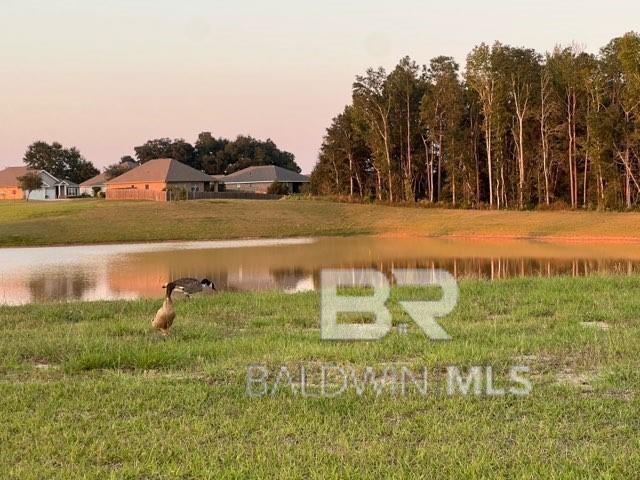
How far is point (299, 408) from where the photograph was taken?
5.70m

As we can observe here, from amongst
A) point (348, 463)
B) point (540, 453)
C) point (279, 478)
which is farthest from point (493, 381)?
point (279, 478)

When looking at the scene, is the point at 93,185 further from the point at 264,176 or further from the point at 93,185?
A: the point at 264,176

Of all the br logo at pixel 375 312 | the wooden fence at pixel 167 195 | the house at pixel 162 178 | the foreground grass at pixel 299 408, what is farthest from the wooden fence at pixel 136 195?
the foreground grass at pixel 299 408

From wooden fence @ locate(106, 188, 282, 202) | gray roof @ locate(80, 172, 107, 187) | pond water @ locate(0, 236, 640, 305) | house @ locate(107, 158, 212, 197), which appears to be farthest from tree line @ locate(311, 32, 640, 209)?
gray roof @ locate(80, 172, 107, 187)

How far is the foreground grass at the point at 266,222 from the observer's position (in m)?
39.8

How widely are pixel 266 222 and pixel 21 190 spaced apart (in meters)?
52.7

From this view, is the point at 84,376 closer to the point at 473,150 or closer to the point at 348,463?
the point at 348,463

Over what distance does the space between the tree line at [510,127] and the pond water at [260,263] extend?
653 inches

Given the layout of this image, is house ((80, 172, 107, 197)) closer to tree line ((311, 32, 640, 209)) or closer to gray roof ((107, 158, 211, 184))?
gray roof ((107, 158, 211, 184))

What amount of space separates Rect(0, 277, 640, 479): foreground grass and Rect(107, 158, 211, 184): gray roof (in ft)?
231

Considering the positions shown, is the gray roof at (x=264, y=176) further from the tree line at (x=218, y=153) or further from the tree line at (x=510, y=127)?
the tree line at (x=510, y=127)

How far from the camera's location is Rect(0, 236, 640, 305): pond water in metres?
19.4

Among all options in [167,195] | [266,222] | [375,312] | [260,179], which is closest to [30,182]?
[167,195]

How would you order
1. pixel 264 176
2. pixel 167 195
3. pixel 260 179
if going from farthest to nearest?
pixel 264 176 < pixel 260 179 < pixel 167 195
